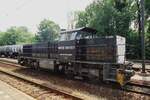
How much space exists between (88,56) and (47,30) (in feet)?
254

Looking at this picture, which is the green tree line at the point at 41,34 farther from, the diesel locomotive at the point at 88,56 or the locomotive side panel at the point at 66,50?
the locomotive side panel at the point at 66,50

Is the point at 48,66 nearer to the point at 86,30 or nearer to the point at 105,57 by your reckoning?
the point at 86,30

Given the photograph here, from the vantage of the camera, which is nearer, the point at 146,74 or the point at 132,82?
the point at 132,82

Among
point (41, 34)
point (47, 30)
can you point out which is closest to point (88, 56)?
point (41, 34)

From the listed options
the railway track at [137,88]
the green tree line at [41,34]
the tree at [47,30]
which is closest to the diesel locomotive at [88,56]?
the railway track at [137,88]

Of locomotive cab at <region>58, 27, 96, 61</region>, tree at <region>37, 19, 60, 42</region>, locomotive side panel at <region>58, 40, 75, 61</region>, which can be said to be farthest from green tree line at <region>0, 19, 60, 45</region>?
locomotive cab at <region>58, 27, 96, 61</region>

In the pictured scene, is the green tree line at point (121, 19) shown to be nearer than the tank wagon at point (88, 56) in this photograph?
No

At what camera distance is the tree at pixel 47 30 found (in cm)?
8453

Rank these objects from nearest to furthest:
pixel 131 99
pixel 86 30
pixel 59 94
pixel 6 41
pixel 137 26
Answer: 1. pixel 131 99
2. pixel 59 94
3. pixel 86 30
4. pixel 137 26
5. pixel 6 41

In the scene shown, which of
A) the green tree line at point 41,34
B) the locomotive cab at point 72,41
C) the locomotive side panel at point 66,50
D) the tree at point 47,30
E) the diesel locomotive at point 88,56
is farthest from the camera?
the green tree line at point 41,34

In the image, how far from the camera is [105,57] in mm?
11414

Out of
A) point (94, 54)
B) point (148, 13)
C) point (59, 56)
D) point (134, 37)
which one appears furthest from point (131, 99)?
point (148, 13)

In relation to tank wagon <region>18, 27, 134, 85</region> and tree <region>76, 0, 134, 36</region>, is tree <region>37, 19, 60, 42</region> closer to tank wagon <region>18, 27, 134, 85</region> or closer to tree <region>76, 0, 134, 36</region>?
tree <region>76, 0, 134, 36</region>

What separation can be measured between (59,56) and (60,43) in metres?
0.85
